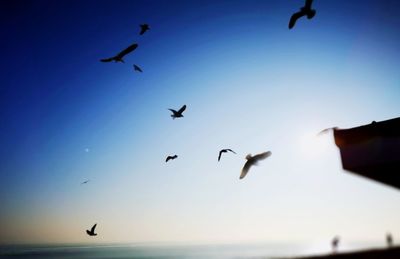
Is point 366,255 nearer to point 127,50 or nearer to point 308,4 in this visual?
point 308,4

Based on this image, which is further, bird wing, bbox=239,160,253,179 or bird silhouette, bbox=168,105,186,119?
bird silhouette, bbox=168,105,186,119

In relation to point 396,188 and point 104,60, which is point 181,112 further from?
point 396,188

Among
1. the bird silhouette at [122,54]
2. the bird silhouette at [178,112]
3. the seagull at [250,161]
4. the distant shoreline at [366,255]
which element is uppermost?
the bird silhouette at [122,54]

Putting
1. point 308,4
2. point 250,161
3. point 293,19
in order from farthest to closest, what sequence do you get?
point 250,161 < point 293,19 < point 308,4

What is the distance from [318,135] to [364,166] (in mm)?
1318

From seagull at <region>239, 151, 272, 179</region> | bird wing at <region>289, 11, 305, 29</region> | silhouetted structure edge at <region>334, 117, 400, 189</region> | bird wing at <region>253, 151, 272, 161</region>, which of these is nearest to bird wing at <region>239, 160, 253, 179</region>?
seagull at <region>239, 151, 272, 179</region>

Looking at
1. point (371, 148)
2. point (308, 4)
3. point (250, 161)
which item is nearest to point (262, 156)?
point (250, 161)

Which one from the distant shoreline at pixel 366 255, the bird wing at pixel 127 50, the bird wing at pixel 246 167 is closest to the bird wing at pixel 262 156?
the bird wing at pixel 246 167

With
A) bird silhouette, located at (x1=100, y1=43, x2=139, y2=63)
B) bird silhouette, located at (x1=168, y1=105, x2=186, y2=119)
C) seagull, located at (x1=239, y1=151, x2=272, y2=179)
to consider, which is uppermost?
bird silhouette, located at (x1=100, y1=43, x2=139, y2=63)

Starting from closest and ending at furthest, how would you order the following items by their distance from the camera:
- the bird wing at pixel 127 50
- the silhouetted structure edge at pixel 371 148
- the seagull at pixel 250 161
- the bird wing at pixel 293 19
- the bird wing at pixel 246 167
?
the silhouetted structure edge at pixel 371 148, the bird wing at pixel 293 19, the seagull at pixel 250 161, the bird wing at pixel 246 167, the bird wing at pixel 127 50

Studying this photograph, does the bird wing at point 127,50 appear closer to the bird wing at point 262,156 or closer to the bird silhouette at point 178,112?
the bird silhouette at point 178,112

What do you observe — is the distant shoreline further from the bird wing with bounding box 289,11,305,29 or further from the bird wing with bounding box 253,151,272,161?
the bird wing with bounding box 289,11,305,29

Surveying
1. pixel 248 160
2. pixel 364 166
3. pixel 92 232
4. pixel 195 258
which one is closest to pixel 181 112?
pixel 248 160

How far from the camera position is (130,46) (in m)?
14.7
